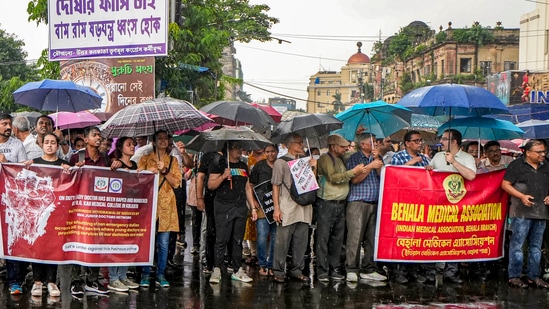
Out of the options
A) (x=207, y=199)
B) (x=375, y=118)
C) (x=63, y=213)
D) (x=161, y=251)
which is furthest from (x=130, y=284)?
(x=375, y=118)

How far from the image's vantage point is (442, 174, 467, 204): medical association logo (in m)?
9.03

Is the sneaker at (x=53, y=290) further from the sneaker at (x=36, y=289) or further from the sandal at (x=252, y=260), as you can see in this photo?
the sandal at (x=252, y=260)

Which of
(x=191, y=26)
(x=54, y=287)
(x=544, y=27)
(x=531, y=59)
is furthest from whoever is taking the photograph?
(x=531, y=59)

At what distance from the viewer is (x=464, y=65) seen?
58188 millimetres

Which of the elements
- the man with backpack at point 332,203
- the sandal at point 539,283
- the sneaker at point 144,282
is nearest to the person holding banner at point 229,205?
the sneaker at point 144,282

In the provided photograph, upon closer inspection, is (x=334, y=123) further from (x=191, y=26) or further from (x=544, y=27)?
(x=544, y=27)

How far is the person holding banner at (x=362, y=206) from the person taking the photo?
9.15 meters

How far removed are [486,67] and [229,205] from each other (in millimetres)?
50892

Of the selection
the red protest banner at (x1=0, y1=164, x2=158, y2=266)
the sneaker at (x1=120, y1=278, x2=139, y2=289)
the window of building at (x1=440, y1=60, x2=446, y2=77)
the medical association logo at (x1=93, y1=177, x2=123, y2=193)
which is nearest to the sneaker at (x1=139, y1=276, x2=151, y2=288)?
the sneaker at (x1=120, y1=278, x2=139, y2=289)

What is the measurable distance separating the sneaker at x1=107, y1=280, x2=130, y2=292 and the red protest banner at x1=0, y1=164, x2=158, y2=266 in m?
0.26

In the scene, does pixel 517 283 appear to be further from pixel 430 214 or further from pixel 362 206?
pixel 362 206

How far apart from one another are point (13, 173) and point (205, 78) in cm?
1546

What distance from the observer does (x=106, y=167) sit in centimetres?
816

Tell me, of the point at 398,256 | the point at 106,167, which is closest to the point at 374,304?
the point at 398,256
